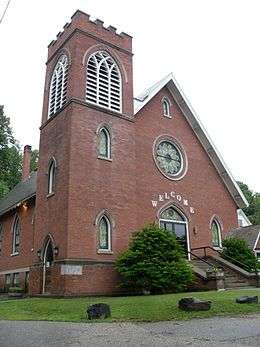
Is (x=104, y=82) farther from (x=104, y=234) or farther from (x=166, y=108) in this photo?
(x=104, y=234)

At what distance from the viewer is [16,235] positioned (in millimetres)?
24984

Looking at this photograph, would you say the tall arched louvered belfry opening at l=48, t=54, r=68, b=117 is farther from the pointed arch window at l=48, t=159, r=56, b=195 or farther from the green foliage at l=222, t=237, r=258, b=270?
the green foliage at l=222, t=237, r=258, b=270

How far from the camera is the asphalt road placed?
6.75 metres

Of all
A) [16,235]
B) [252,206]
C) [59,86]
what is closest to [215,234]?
[16,235]

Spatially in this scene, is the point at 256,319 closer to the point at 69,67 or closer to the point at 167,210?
the point at 167,210

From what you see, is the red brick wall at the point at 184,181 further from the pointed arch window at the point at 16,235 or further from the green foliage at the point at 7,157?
the green foliage at the point at 7,157

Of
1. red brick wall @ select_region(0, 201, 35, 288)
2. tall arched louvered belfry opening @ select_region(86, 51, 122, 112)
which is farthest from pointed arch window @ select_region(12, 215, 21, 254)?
tall arched louvered belfry opening @ select_region(86, 51, 122, 112)

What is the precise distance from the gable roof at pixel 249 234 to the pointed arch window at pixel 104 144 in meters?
9.24

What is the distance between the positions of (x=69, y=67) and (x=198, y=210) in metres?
10.3

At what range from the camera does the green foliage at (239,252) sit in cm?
2092

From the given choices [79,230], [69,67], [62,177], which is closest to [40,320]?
[79,230]

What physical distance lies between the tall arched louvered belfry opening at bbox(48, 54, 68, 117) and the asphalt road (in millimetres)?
14005

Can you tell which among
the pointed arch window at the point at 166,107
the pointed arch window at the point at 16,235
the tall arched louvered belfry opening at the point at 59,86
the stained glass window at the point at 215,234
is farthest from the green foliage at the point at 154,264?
the pointed arch window at the point at 16,235

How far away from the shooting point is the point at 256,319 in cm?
900
